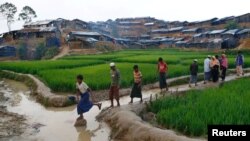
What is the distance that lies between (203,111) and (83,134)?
3298 mm

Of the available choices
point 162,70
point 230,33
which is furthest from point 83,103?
point 230,33

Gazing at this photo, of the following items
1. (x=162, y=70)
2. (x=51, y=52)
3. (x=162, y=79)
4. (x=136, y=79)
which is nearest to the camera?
(x=136, y=79)

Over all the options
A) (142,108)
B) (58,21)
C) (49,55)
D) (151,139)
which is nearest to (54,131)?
(142,108)

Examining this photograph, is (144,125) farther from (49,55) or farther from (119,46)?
(119,46)

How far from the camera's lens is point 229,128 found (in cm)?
570

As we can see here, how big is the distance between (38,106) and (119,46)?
140 feet

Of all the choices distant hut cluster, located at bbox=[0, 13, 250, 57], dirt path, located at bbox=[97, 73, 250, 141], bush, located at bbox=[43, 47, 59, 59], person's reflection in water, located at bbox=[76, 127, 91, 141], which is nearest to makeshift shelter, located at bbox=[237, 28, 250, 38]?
distant hut cluster, located at bbox=[0, 13, 250, 57]

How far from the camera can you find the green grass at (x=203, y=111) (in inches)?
298

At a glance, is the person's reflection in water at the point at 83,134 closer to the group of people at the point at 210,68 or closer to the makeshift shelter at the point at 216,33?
the group of people at the point at 210,68

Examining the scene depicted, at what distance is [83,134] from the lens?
374 inches

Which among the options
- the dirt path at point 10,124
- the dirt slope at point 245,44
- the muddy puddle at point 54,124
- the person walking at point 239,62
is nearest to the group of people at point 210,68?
the person walking at point 239,62

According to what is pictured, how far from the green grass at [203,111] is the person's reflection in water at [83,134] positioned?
6.34 ft

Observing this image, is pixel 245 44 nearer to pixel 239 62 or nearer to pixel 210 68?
pixel 239 62

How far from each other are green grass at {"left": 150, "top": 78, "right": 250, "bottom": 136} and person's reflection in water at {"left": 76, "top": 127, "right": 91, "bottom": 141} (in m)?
1.93
